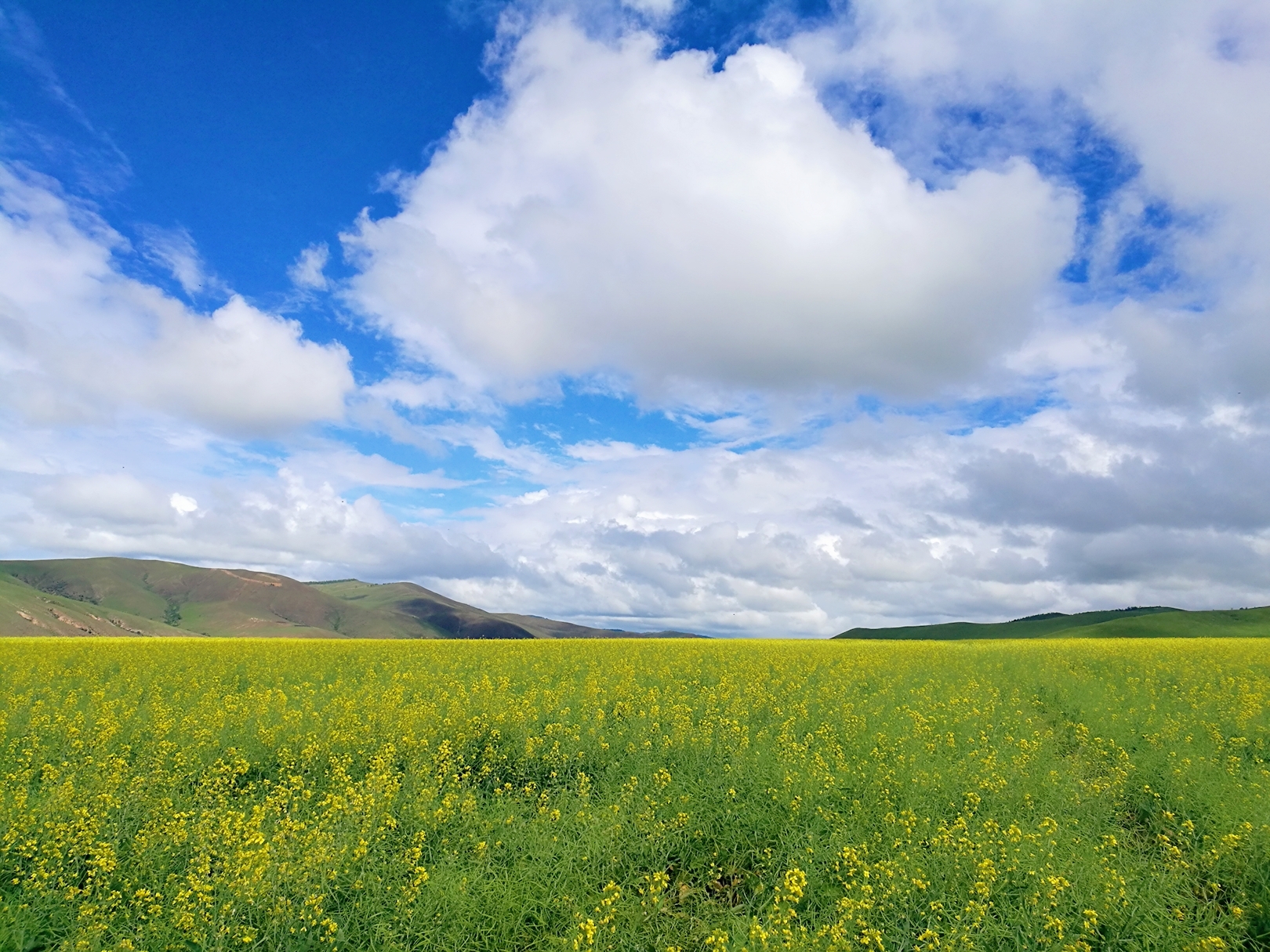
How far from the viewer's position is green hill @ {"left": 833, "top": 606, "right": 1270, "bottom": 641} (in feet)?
318

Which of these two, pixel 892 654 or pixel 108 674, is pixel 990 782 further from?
pixel 108 674

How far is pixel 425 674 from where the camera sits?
20391mm

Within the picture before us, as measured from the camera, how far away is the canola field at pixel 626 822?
729cm

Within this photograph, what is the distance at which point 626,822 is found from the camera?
31.0 feet

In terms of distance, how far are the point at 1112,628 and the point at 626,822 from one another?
120 metres

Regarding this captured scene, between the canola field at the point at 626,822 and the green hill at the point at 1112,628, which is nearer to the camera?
the canola field at the point at 626,822

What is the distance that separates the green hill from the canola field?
83.4 meters

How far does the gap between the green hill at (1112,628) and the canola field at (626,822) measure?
274 ft

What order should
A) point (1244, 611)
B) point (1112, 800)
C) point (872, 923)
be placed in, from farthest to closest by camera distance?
point (1244, 611)
point (1112, 800)
point (872, 923)

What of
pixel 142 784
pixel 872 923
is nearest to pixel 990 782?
pixel 872 923

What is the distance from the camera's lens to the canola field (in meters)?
7.29

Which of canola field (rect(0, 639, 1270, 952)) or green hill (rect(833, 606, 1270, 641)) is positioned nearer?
canola field (rect(0, 639, 1270, 952))

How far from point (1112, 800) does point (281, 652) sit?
29.4m

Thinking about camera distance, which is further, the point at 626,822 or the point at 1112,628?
the point at 1112,628
